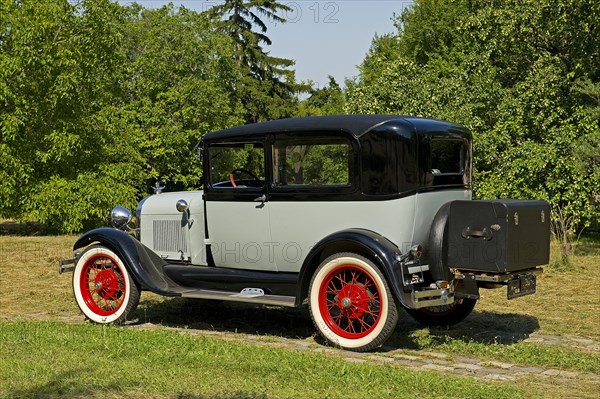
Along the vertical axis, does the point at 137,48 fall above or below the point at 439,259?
above

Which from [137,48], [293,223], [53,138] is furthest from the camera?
[137,48]

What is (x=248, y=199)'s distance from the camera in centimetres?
862

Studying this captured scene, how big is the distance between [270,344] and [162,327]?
154 cm

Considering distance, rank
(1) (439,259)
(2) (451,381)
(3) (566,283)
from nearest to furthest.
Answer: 1. (2) (451,381)
2. (1) (439,259)
3. (3) (566,283)

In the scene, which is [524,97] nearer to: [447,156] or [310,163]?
[447,156]

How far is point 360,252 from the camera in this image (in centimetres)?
779

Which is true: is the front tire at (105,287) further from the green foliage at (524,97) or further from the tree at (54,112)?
the tree at (54,112)

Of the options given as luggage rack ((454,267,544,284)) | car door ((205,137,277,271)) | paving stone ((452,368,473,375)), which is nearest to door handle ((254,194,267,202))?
car door ((205,137,277,271))

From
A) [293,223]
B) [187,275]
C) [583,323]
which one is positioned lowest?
[583,323]

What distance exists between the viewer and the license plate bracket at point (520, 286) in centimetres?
762

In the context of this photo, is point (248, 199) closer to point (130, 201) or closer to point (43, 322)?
point (43, 322)

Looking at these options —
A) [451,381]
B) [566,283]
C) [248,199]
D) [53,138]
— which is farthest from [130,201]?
[451,381]

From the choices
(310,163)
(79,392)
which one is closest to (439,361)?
(310,163)

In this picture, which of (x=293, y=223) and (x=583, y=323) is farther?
(x=583, y=323)
